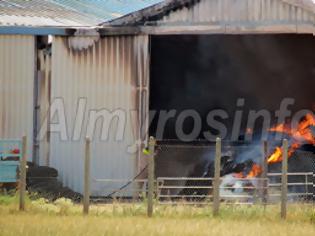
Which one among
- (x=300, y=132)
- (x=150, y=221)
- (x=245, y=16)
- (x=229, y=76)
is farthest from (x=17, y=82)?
(x=150, y=221)

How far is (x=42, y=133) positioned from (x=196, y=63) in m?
6.88

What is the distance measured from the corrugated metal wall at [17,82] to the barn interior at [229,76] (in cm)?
477

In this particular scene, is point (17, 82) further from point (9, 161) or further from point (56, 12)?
point (56, 12)

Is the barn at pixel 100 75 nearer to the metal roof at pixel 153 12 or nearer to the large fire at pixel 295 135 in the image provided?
the metal roof at pixel 153 12

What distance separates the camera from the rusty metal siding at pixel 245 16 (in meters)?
Result: 24.8

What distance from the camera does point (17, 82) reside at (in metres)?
26.2

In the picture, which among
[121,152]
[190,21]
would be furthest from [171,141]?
[190,21]

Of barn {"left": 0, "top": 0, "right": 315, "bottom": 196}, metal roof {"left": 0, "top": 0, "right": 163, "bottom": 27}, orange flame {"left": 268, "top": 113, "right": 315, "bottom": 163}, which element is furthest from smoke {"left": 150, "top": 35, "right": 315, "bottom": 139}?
barn {"left": 0, "top": 0, "right": 315, "bottom": 196}

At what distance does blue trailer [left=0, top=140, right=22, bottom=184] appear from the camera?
20.9 meters

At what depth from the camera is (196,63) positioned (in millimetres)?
30219

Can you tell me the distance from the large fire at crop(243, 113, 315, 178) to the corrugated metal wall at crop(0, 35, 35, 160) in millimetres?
7228

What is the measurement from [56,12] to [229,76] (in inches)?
300

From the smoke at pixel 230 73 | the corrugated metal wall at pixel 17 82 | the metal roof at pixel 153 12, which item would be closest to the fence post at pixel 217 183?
the metal roof at pixel 153 12

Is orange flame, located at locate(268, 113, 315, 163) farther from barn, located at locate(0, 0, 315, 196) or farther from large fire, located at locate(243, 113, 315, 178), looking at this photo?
barn, located at locate(0, 0, 315, 196)
